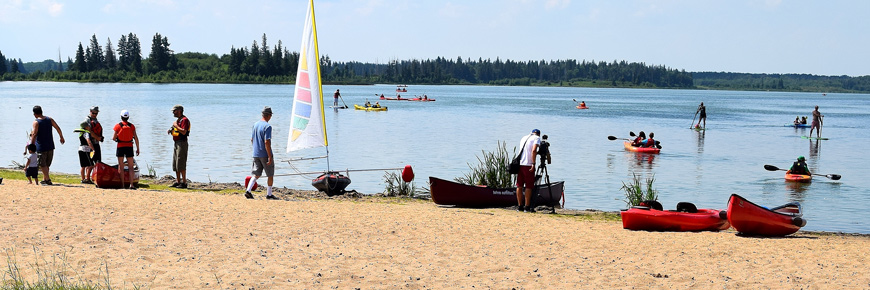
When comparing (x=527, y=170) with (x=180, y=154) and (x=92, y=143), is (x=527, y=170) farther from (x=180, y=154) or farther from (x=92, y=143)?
(x=92, y=143)

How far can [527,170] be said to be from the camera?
52.5 ft

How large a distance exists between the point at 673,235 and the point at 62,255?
9.16 metres

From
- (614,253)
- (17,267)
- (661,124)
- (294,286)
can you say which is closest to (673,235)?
(614,253)

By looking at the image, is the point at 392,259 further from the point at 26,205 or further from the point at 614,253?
the point at 26,205

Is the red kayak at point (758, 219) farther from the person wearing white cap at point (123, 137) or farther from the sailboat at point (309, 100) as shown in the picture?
the person wearing white cap at point (123, 137)

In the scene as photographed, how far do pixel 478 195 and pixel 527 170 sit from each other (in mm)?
1599

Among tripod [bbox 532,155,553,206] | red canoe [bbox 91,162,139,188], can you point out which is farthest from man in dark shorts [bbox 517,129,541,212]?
red canoe [bbox 91,162,139,188]

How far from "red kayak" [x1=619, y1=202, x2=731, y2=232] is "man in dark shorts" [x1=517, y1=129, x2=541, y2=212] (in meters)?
2.24

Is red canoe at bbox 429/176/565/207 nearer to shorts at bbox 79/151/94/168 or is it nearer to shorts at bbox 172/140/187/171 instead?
shorts at bbox 172/140/187/171

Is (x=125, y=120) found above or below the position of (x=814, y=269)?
above

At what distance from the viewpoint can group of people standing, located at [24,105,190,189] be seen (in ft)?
51.9

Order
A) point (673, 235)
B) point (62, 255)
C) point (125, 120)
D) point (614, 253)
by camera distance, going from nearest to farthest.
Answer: point (62, 255)
point (614, 253)
point (673, 235)
point (125, 120)

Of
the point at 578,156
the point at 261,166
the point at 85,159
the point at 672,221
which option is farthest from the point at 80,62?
the point at 672,221

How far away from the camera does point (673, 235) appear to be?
532 inches
